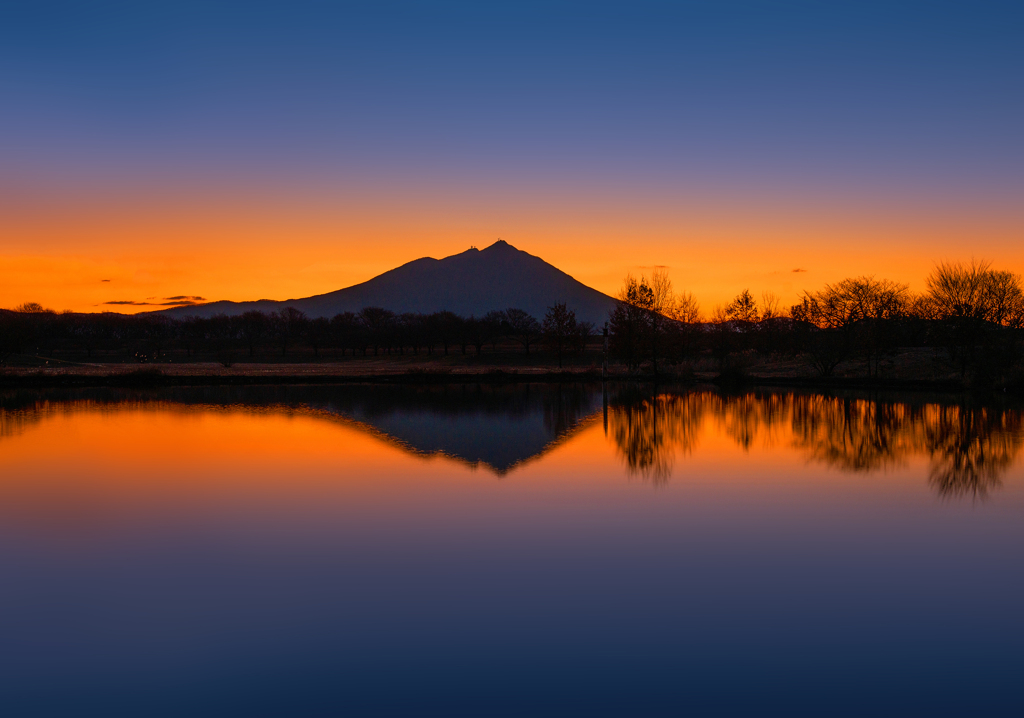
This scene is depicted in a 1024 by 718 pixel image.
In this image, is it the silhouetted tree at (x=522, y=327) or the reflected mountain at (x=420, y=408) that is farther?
the silhouetted tree at (x=522, y=327)

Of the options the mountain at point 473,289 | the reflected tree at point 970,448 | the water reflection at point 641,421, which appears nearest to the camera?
the reflected tree at point 970,448

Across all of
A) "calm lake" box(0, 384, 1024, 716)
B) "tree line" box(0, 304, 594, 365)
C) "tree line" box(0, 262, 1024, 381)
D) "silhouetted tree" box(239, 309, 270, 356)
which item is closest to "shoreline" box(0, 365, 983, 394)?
"tree line" box(0, 262, 1024, 381)

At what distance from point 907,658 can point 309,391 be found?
30009mm

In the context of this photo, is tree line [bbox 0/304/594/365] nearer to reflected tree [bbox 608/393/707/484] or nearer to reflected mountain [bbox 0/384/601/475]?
reflected mountain [bbox 0/384/601/475]

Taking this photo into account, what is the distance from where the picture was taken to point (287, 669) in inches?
180

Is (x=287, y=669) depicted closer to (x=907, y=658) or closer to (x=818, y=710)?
(x=818, y=710)

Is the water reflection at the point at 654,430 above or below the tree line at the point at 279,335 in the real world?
below

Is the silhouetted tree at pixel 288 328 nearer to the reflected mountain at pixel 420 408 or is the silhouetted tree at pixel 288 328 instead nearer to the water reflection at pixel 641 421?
the reflected mountain at pixel 420 408

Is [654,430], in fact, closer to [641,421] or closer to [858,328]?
[641,421]

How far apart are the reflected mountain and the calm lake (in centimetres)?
73

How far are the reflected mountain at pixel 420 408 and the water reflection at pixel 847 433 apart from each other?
1.85 meters

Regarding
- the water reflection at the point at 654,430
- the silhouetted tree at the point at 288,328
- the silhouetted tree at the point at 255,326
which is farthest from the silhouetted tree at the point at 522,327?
the water reflection at the point at 654,430

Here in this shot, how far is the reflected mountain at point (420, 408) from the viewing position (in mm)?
14791

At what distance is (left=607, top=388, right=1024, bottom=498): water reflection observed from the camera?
11.9 metres
